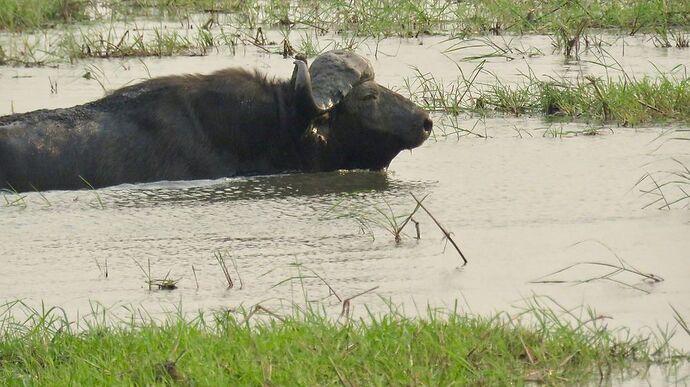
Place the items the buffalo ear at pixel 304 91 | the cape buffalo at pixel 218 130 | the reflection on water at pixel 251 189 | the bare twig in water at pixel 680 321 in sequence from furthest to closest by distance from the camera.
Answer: the buffalo ear at pixel 304 91, the cape buffalo at pixel 218 130, the reflection on water at pixel 251 189, the bare twig in water at pixel 680 321

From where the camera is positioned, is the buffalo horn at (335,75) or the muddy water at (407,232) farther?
the buffalo horn at (335,75)

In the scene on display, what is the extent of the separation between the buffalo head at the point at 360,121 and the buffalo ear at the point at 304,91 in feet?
0.46

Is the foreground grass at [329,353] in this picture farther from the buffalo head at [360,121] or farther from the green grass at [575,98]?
the green grass at [575,98]

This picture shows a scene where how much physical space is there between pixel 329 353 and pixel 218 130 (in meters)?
3.67

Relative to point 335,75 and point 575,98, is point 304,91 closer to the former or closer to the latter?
point 335,75

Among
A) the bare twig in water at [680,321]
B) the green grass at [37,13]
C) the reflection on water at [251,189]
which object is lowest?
the reflection on water at [251,189]

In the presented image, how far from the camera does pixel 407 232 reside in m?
6.22

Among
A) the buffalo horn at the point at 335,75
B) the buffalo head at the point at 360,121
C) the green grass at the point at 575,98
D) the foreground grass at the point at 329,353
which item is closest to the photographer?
the foreground grass at the point at 329,353

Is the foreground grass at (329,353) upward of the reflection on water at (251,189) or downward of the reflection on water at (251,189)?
upward

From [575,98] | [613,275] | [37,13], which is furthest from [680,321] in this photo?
[37,13]

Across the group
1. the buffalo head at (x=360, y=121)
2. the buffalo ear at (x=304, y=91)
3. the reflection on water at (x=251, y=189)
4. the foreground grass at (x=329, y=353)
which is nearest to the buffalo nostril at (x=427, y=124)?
the buffalo head at (x=360, y=121)

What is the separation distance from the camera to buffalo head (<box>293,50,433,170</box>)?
8039 millimetres

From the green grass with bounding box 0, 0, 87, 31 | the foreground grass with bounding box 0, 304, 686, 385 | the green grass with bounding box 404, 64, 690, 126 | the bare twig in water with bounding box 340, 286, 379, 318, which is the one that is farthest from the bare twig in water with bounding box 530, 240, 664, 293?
the green grass with bounding box 0, 0, 87, 31

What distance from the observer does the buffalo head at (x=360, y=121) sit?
26.4 feet
